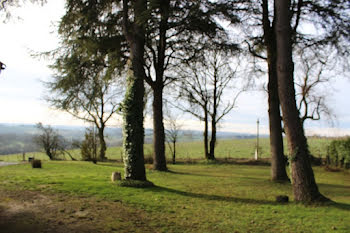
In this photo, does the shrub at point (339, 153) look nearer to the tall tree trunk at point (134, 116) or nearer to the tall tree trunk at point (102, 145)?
the tall tree trunk at point (134, 116)

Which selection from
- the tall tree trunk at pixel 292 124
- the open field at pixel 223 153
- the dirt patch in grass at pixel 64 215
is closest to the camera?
the dirt patch in grass at pixel 64 215

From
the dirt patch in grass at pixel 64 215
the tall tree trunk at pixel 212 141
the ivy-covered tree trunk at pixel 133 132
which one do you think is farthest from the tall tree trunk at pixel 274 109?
the tall tree trunk at pixel 212 141

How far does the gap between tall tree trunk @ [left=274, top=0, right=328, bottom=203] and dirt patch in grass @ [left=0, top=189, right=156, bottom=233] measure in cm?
460

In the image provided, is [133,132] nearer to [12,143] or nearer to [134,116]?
[134,116]

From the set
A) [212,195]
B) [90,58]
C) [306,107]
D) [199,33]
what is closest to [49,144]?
[90,58]

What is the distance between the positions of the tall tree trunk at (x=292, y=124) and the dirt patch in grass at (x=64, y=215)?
181 inches

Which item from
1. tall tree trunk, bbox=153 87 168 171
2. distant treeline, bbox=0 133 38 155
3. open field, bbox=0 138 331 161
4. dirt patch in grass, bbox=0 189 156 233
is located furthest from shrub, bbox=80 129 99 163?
distant treeline, bbox=0 133 38 155

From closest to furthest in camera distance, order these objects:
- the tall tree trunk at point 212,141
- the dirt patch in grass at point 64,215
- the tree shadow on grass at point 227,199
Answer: the dirt patch in grass at point 64,215 → the tree shadow on grass at point 227,199 → the tall tree trunk at point 212,141

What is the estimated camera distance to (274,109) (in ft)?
40.9

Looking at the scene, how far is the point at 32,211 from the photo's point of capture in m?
6.38

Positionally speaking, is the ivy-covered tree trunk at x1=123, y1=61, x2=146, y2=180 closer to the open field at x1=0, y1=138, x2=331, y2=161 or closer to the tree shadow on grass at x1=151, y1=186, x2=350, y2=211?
the tree shadow on grass at x1=151, y1=186, x2=350, y2=211

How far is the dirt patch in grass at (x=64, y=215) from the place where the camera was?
5500 mm

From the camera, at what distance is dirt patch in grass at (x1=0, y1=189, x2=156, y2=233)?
5.50 meters

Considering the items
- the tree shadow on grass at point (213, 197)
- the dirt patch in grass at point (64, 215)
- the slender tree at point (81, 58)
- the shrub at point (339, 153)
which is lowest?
the tree shadow on grass at point (213, 197)
